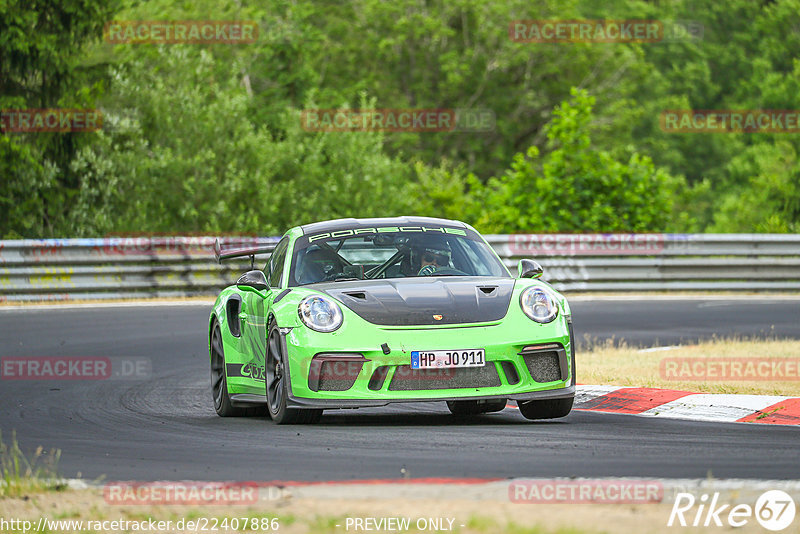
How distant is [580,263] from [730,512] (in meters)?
18.5

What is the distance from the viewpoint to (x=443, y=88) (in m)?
59.6

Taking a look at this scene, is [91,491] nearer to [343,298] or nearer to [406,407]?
[343,298]

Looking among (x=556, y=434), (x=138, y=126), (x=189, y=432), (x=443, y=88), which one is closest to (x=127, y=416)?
(x=189, y=432)

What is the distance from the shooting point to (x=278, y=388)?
918 cm

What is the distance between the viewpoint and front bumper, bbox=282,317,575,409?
8602 mm

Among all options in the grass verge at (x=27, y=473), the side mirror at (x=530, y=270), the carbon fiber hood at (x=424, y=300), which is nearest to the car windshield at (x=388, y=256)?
the side mirror at (x=530, y=270)
